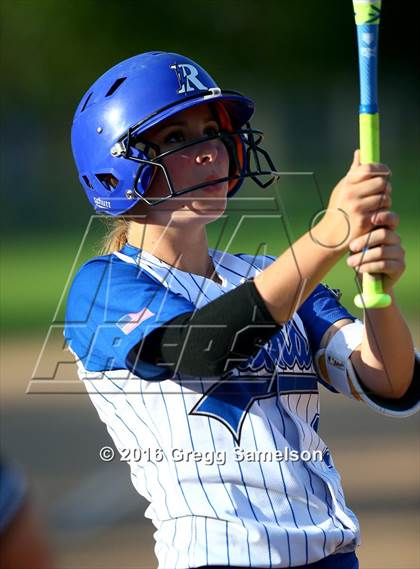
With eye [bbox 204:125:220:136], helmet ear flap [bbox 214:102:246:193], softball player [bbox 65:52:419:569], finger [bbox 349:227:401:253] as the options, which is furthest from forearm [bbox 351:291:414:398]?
eye [bbox 204:125:220:136]

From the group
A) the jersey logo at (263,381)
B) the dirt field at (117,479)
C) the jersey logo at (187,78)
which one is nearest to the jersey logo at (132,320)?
the jersey logo at (263,381)

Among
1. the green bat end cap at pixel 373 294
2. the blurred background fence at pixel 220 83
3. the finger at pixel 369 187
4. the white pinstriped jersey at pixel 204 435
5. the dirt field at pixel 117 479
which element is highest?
the finger at pixel 369 187

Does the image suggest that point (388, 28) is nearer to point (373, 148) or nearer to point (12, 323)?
point (12, 323)

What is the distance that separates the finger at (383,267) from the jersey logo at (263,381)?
361mm

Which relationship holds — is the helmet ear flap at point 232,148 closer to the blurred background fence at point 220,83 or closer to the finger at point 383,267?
the finger at point 383,267

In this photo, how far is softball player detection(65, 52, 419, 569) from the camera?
193 cm

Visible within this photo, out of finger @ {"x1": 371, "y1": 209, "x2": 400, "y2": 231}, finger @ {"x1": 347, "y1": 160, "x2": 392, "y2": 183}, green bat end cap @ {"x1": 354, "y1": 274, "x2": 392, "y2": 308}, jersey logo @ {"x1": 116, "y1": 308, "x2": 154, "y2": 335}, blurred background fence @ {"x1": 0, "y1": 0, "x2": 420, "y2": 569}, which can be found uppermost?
finger @ {"x1": 347, "y1": 160, "x2": 392, "y2": 183}

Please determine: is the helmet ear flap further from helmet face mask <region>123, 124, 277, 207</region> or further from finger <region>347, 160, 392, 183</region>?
finger <region>347, 160, 392, 183</region>

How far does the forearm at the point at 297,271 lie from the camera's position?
1.88 meters

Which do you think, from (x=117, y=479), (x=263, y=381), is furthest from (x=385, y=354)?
(x=117, y=479)

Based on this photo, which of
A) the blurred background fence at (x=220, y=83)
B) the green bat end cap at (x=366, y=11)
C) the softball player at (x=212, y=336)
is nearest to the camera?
the green bat end cap at (x=366, y=11)

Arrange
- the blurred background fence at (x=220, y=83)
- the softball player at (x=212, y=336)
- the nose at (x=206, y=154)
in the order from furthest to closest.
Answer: the blurred background fence at (x=220, y=83)
the nose at (x=206, y=154)
the softball player at (x=212, y=336)

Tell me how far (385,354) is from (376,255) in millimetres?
380

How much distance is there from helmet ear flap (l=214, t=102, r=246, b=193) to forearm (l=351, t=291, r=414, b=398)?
45 cm
